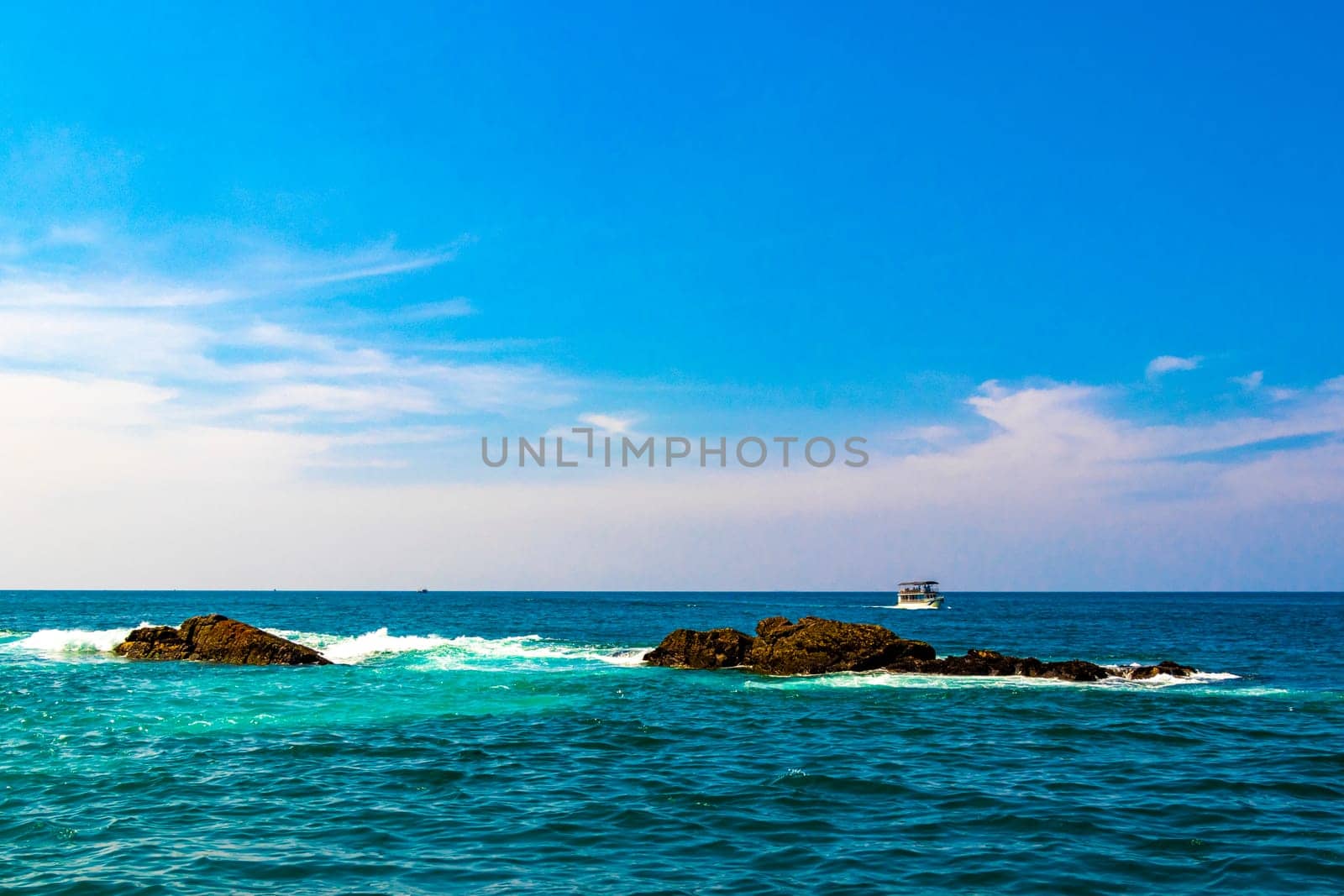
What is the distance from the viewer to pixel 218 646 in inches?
1673

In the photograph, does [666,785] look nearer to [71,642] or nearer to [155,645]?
[155,645]

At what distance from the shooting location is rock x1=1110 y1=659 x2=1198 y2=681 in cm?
3638

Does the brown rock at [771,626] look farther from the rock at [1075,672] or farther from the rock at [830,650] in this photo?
the rock at [1075,672]

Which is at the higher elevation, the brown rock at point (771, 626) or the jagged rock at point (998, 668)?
the brown rock at point (771, 626)

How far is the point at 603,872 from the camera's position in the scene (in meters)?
12.1

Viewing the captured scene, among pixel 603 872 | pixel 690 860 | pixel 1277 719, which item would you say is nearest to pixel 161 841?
pixel 603 872

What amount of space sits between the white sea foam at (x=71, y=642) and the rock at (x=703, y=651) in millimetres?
29753

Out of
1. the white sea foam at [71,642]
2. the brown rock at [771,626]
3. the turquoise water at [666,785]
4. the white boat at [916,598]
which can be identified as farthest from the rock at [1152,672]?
the white boat at [916,598]

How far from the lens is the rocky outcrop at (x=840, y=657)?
36.9 m

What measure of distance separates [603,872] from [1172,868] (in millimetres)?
8253

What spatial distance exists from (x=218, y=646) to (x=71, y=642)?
1797 cm

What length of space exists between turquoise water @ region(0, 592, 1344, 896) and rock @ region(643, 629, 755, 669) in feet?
21.7

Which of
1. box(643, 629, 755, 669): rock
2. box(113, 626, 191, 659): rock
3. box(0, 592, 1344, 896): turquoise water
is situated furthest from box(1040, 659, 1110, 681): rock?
box(113, 626, 191, 659): rock

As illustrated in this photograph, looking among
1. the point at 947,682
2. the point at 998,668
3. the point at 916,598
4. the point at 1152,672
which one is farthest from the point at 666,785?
the point at 916,598
